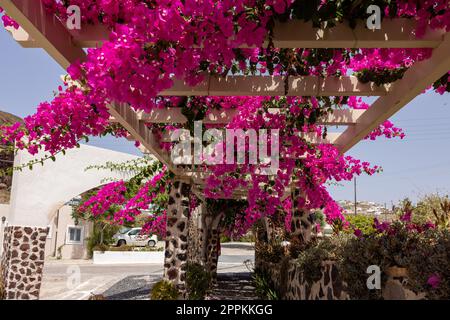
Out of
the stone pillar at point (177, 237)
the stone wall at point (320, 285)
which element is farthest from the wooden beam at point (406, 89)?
the stone pillar at point (177, 237)

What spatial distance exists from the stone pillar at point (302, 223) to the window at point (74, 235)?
58.0 ft

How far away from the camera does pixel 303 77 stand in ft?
13.8

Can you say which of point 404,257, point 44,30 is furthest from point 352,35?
point 44,30

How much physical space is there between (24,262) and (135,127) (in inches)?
178

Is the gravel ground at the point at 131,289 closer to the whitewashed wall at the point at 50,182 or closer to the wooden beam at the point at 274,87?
the whitewashed wall at the point at 50,182

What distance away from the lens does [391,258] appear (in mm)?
3311

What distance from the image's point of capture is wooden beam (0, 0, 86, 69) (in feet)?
7.64

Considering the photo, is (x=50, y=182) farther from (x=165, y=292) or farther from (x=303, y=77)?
(x=303, y=77)

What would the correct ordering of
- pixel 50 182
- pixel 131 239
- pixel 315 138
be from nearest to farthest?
pixel 315 138
pixel 50 182
pixel 131 239

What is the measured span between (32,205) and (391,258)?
11.2 metres

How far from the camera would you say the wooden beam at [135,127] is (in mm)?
4332

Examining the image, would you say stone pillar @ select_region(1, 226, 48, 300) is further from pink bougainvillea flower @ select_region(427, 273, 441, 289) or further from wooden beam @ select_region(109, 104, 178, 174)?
pink bougainvillea flower @ select_region(427, 273, 441, 289)

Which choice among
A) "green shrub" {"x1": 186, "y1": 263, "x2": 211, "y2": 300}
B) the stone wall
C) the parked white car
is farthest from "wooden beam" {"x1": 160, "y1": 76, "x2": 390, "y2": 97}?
the parked white car

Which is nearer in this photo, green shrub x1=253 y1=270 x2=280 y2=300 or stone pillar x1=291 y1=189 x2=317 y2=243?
stone pillar x1=291 y1=189 x2=317 y2=243
